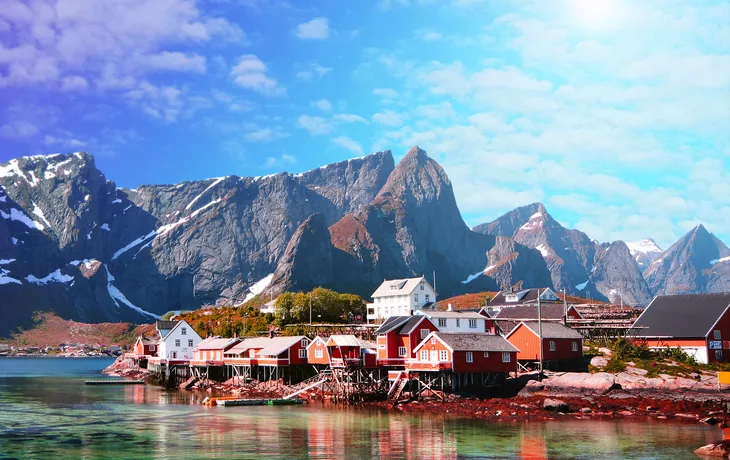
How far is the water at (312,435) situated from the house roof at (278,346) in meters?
17.2

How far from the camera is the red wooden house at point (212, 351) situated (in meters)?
101

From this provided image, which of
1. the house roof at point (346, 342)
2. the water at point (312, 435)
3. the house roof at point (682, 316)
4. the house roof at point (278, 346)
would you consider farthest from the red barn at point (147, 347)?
the house roof at point (682, 316)

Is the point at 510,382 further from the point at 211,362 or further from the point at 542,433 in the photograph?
the point at 211,362

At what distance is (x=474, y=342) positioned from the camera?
236 ft

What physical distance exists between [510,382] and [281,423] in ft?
89.4

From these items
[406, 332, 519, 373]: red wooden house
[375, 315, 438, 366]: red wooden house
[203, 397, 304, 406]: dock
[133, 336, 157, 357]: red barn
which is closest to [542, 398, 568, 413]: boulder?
[406, 332, 519, 373]: red wooden house

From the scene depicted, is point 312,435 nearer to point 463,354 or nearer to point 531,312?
point 463,354

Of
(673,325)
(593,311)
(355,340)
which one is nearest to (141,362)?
(355,340)

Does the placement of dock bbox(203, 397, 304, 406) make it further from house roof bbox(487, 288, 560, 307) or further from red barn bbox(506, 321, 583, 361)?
house roof bbox(487, 288, 560, 307)

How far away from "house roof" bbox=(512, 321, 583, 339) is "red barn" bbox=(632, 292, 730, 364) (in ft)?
28.8

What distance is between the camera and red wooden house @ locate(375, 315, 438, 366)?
78.8 m

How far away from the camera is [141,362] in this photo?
143 m

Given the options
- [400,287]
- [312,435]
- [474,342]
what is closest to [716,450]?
[312,435]

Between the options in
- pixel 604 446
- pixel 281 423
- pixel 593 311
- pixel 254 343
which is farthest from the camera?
pixel 593 311
